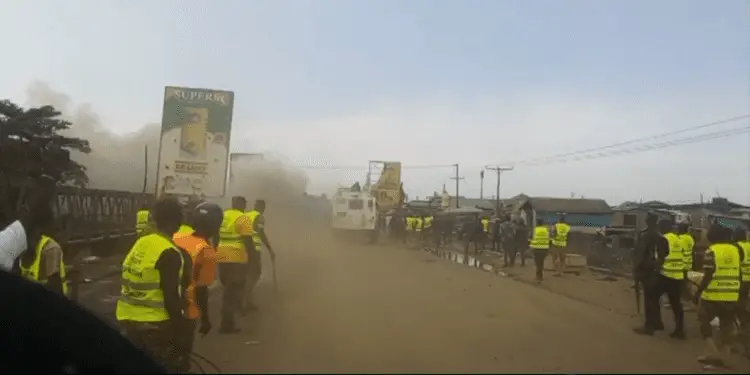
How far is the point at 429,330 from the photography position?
27.5ft

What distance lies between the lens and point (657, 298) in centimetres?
891

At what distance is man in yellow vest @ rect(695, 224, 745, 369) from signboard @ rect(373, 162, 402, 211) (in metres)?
30.1

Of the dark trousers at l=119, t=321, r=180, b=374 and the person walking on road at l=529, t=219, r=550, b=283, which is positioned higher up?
the person walking on road at l=529, t=219, r=550, b=283

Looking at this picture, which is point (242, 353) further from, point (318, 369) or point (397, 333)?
point (397, 333)

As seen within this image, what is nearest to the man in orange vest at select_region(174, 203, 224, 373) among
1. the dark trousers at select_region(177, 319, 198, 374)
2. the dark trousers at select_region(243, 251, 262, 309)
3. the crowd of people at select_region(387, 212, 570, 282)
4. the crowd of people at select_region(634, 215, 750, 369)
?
the dark trousers at select_region(177, 319, 198, 374)

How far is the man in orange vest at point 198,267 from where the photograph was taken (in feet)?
15.0

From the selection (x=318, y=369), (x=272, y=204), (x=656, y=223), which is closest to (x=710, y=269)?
(x=656, y=223)

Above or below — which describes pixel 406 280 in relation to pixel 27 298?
below

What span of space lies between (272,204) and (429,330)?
28.2 m

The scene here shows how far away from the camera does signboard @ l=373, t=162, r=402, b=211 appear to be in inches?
1478

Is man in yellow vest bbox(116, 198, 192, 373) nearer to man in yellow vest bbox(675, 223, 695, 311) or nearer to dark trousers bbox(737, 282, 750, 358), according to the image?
dark trousers bbox(737, 282, 750, 358)

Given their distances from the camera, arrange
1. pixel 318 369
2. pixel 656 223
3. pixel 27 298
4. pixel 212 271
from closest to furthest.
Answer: pixel 27 298
pixel 212 271
pixel 318 369
pixel 656 223

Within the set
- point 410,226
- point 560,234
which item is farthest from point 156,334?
point 410,226

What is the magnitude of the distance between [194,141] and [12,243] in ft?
25.6
